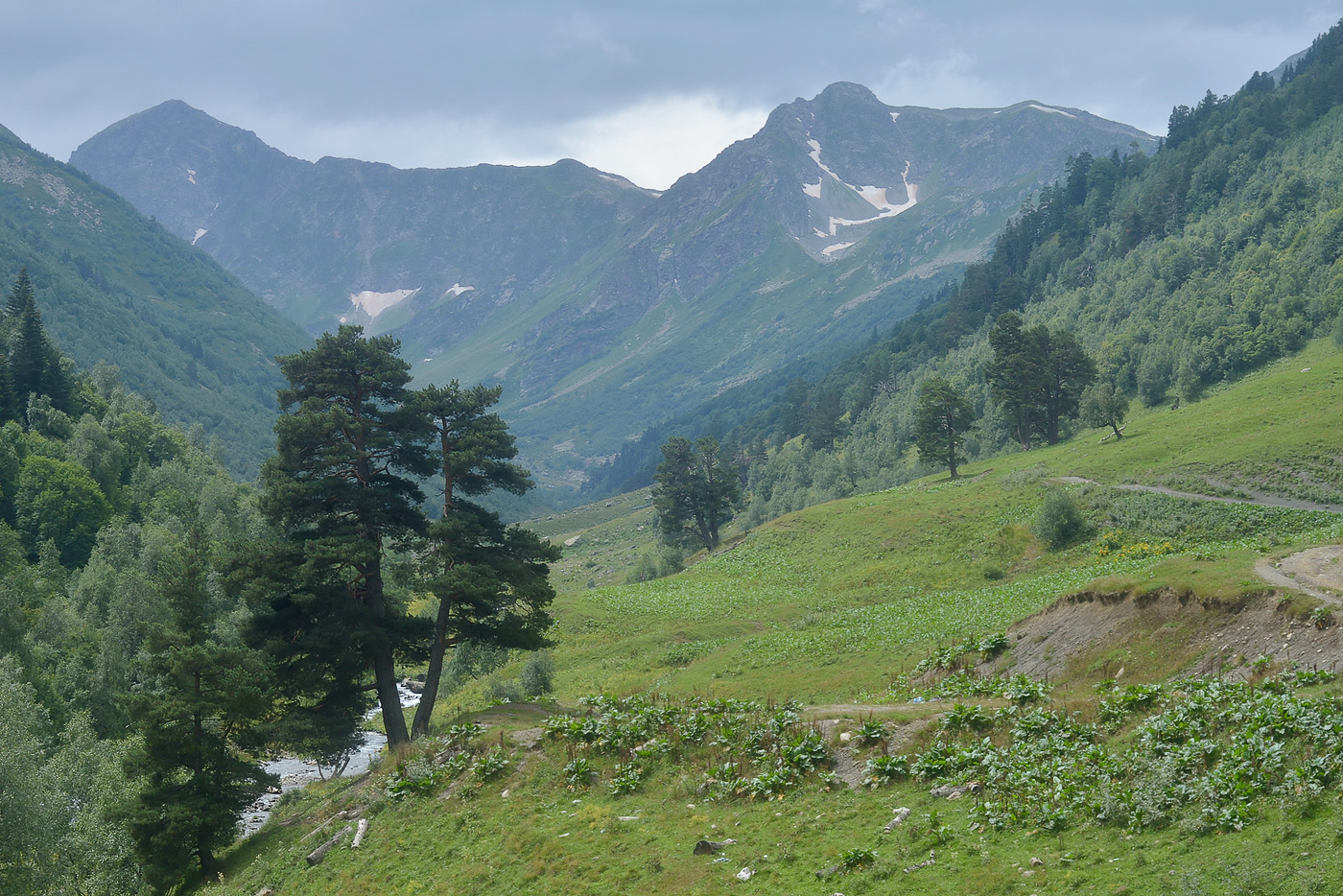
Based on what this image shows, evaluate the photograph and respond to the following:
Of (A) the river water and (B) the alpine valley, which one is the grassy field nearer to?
(B) the alpine valley

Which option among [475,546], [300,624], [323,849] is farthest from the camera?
[475,546]

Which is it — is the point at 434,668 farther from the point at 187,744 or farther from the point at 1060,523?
the point at 1060,523

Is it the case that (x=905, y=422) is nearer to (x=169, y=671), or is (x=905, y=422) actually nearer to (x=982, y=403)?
(x=982, y=403)

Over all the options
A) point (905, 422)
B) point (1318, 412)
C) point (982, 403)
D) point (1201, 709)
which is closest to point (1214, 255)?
point (982, 403)

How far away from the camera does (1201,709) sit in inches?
747

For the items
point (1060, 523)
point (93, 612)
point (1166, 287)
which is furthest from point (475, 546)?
point (1166, 287)

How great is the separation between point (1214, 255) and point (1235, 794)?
482 ft

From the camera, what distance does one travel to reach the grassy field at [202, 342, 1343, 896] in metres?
15.0

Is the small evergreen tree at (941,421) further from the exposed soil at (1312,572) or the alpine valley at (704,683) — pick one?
the exposed soil at (1312,572)

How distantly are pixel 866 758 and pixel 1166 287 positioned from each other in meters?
140

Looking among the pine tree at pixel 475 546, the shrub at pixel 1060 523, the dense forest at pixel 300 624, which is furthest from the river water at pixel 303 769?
the shrub at pixel 1060 523

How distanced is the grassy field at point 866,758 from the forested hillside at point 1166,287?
49768mm

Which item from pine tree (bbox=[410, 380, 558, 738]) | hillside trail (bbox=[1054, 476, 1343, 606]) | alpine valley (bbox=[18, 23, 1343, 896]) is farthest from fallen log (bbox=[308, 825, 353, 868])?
hillside trail (bbox=[1054, 476, 1343, 606])

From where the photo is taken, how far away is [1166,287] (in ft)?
444
